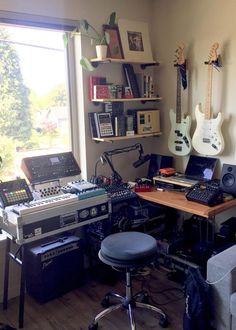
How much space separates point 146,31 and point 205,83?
29.8 inches

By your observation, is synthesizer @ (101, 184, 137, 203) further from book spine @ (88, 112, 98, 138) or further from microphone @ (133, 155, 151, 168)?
book spine @ (88, 112, 98, 138)

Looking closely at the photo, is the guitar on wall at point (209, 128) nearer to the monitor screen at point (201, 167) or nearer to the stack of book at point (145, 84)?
the monitor screen at point (201, 167)

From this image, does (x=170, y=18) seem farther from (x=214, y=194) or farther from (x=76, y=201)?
(x=76, y=201)

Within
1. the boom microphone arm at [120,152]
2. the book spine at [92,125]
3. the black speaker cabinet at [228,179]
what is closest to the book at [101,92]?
the book spine at [92,125]

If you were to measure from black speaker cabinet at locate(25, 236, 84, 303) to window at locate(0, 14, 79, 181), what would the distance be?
2.12 ft

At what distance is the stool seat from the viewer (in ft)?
6.56

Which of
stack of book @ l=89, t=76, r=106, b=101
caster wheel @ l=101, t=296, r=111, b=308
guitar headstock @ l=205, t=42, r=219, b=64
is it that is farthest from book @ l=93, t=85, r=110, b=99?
caster wheel @ l=101, t=296, r=111, b=308

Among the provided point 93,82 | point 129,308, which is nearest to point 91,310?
point 129,308

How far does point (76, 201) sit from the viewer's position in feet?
7.86

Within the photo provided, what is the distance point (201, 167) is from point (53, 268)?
1.47 metres

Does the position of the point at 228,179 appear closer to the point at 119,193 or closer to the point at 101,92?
the point at 119,193

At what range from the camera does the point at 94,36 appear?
2.85 meters

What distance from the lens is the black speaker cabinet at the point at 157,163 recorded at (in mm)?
3205

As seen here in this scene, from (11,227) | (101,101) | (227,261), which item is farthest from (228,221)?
(11,227)
